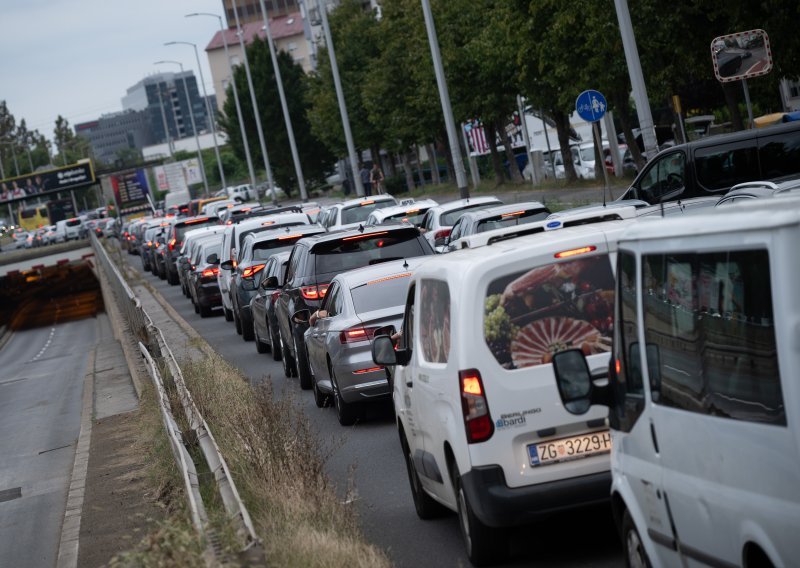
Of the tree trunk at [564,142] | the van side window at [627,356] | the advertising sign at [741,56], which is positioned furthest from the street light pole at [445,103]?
the van side window at [627,356]

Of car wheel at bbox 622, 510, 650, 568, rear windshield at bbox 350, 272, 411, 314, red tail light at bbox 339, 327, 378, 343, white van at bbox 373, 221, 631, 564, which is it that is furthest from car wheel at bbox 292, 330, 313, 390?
car wheel at bbox 622, 510, 650, 568

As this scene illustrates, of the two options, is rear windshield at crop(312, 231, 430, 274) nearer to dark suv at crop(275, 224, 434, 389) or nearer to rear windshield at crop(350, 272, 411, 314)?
dark suv at crop(275, 224, 434, 389)

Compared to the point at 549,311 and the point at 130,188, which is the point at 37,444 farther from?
the point at 130,188

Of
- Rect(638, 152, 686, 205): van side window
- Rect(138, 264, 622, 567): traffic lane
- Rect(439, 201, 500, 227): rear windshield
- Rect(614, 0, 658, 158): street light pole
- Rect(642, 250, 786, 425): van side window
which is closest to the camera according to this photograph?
Rect(642, 250, 786, 425): van side window

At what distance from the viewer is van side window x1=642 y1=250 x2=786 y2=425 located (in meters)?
4.60

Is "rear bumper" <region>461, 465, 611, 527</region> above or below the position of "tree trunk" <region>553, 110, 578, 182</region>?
below

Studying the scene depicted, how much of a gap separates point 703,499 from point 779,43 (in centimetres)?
2684

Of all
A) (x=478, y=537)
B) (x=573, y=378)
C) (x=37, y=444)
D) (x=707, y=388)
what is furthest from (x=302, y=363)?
(x=707, y=388)

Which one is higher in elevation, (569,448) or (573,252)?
(573,252)

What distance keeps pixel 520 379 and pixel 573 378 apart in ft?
5.70

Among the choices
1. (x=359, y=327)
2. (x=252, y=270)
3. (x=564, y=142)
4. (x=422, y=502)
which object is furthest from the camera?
(x=564, y=142)

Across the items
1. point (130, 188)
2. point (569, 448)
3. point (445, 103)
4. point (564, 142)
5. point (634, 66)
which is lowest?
point (569, 448)

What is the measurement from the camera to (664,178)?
72.2 feet

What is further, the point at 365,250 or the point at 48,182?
the point at 48,182
